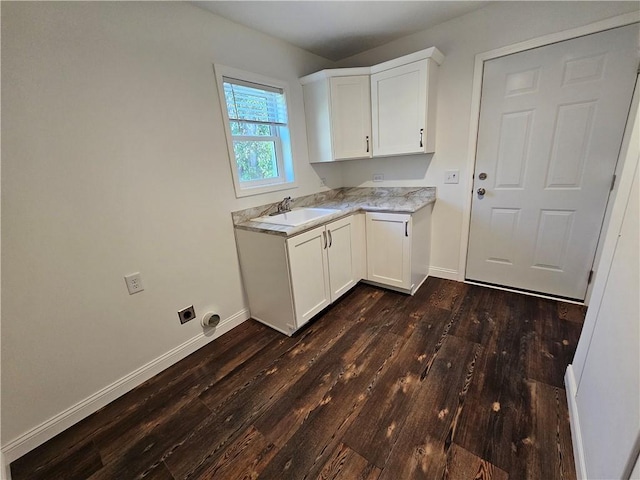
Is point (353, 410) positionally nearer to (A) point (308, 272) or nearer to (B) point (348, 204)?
(A) point (308, 272)

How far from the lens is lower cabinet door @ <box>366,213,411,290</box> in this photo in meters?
2.31

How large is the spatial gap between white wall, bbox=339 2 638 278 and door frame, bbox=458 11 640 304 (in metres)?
0.03

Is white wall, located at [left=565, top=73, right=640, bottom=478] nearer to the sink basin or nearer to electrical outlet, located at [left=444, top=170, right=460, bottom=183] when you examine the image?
electrical outlet, located at [left=444, top=170, right=460, bottom=183]

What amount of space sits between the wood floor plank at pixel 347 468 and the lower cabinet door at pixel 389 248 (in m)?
1.51

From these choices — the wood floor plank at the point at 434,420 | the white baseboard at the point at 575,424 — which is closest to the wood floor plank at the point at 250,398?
the wood floor plank at the point at 434,420

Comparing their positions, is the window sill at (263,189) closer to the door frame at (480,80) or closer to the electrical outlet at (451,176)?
the electrical outlet at (451,176)

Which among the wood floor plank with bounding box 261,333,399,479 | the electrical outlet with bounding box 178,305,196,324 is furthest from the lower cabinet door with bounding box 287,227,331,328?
the electrical outlet with bounding box 178,305,196,324

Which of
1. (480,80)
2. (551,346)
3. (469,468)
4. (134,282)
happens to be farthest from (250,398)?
(480,80)

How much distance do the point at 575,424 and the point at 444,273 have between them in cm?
165

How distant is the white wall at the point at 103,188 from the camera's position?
4.06 ft

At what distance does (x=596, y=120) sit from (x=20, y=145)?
3.39 m

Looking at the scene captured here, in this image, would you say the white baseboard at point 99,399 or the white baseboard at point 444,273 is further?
the white baseboard at point 444,273

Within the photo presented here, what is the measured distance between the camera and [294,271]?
1904mm

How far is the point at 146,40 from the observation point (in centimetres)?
155
